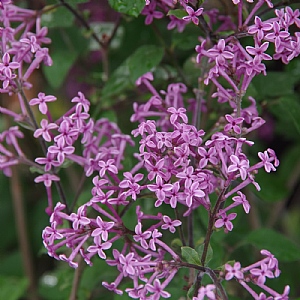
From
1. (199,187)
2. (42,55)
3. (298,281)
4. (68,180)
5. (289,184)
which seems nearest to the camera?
(199,187)

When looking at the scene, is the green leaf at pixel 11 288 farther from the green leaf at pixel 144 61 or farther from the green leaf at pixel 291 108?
the green leaf at pixel 291 108

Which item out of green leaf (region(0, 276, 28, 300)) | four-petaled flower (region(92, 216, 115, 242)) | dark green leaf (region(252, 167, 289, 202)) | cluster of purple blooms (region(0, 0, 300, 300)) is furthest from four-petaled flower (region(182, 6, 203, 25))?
green leaf (region(0, 276, 28, 300))

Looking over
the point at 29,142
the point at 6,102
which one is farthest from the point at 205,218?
the point at 29,142

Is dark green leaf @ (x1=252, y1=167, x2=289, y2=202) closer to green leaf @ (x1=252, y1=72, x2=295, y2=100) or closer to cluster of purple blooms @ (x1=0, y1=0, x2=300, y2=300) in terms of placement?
green leaf @ (x1=252, y1=72, x2=295, y2=100)

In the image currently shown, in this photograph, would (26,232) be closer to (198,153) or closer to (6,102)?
(6,102)

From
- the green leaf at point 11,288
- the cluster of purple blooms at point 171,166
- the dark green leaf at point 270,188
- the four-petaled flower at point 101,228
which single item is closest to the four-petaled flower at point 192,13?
the cluster of purple blooms at point 171,166

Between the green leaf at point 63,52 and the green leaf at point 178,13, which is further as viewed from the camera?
the green leaf at point 63,52
